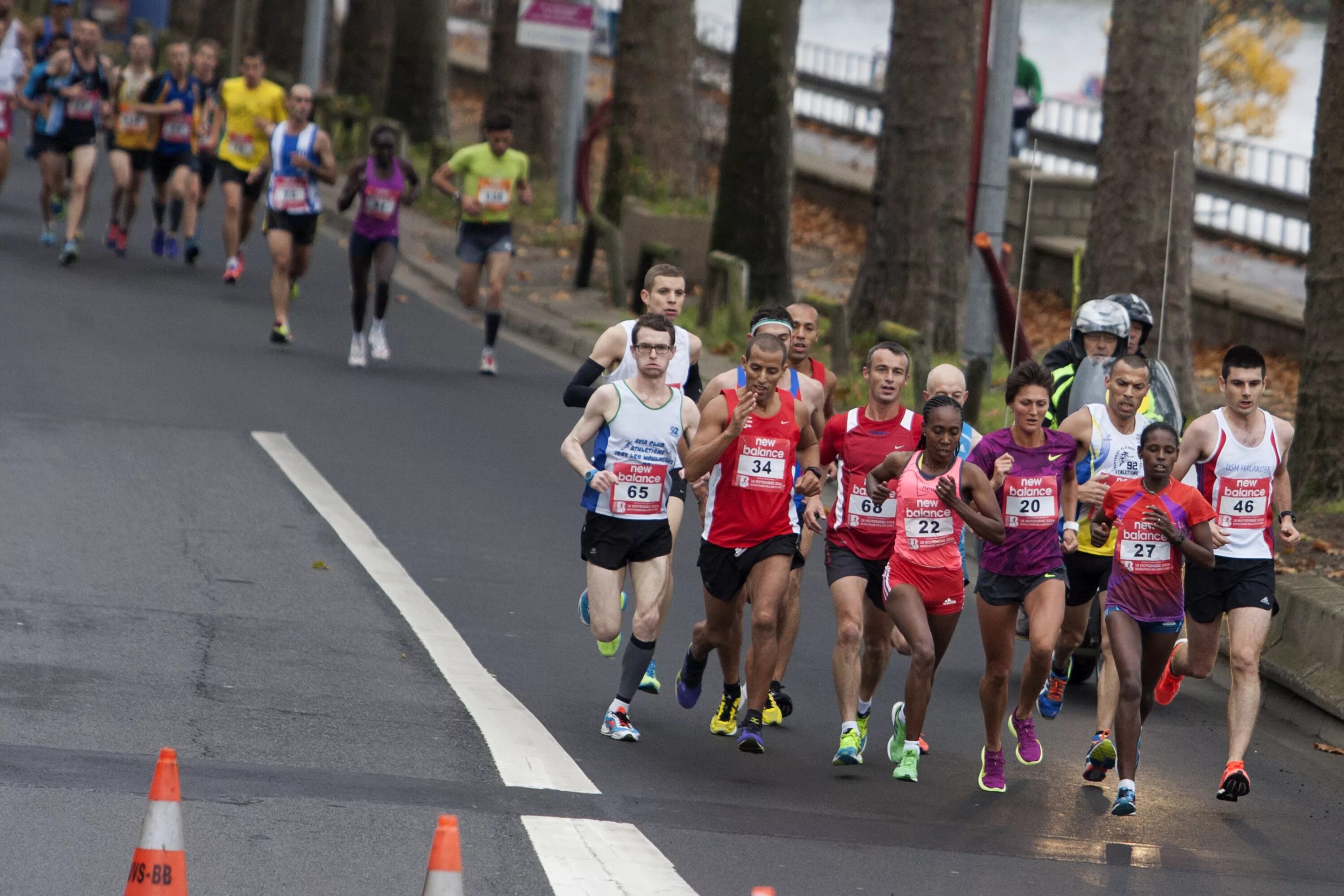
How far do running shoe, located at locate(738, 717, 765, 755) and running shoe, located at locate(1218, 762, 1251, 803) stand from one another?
1.81 meters

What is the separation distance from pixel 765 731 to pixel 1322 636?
2845mm

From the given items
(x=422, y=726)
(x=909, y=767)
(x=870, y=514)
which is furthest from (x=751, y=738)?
(x=422, y=726)

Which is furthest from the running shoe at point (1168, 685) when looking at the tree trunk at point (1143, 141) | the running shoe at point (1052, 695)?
the tree trunk at point (1143, 141)

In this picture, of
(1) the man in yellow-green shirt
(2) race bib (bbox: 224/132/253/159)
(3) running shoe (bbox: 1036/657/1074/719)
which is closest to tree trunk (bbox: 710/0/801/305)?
(1) the man in yellow-green shirt

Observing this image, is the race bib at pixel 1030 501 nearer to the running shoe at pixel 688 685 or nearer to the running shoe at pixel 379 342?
the running shoe at pixel 688 685

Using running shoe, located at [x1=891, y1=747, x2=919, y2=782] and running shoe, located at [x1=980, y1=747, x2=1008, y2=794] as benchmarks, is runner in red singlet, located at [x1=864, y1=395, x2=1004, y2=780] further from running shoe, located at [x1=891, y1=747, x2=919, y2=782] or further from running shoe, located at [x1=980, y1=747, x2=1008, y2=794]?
running shoe, located at [x1=980, y1=747, x2=1008, y2=794]

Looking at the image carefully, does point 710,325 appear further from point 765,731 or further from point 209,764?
point 209,764

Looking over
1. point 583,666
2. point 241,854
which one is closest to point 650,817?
point 241,854

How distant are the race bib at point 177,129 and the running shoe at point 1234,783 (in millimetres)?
14622

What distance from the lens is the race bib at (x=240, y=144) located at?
756 inches

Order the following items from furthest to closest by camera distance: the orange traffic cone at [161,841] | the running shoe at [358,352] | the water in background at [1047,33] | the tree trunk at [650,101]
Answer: the water in background at [1047,33] → the tree trunk at [650,101] → the running shoe at [358,352] → the orange traffic cone at [161,841]

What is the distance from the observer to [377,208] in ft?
54.3

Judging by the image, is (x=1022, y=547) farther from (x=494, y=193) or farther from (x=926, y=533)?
(x=494, y=193)

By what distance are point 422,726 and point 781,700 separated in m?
1.75
